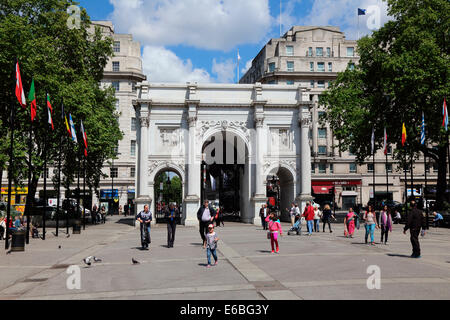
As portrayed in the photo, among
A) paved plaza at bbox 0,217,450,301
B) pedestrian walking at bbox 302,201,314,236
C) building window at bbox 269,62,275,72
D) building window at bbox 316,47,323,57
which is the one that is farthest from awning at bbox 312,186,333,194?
paved plaza at bbox 0,217,450,301

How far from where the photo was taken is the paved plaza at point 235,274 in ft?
30.8

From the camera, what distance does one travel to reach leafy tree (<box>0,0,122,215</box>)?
3178 cm

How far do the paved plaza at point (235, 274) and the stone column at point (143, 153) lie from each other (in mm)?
21206

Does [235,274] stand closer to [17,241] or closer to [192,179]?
[17,241]

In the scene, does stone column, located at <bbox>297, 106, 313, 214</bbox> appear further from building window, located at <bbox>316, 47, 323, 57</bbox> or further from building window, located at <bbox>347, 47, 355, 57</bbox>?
building window, located at <bbox>347, 47, 355, 57</bbox>

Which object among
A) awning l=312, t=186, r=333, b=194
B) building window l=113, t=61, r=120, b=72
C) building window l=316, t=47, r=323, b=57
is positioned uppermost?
building window l=316, t=47, r=323, b=57

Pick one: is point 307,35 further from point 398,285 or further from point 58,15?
point 398,285

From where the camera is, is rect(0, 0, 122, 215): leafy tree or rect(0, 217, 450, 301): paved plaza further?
rect(0, 0, 122, 215): leafy tree

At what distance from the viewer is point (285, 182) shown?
45156 millimetres

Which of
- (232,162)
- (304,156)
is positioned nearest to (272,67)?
(232,162)

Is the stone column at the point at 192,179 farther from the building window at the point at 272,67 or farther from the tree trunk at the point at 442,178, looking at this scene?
the building window at the point at 272,67

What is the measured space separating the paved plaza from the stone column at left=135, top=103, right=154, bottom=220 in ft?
69.6

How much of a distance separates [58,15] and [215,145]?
2238 cm

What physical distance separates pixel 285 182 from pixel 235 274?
33609 millimetres
